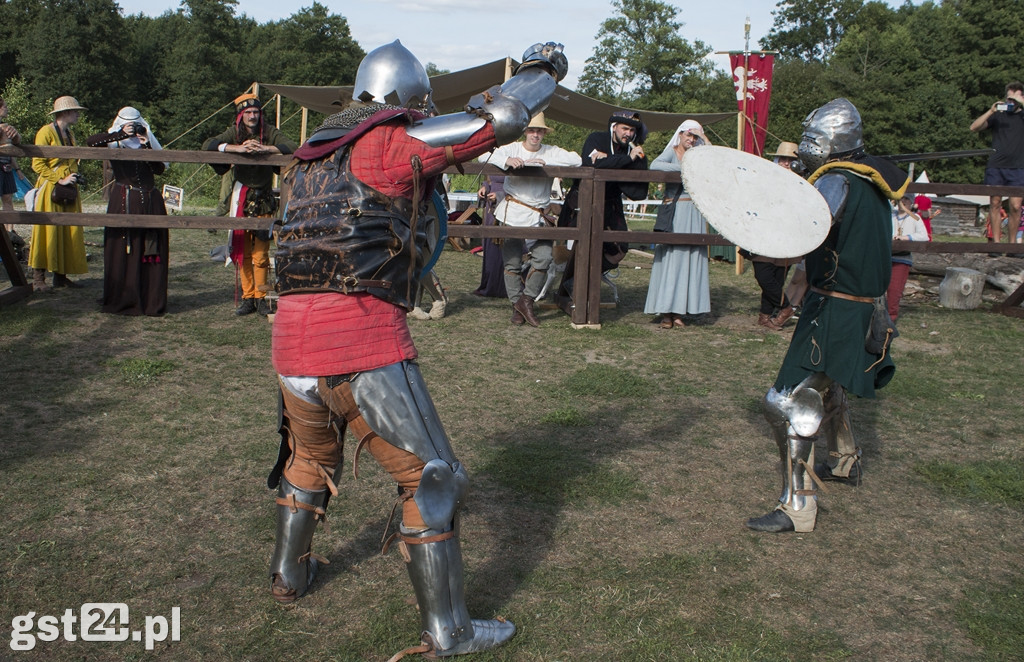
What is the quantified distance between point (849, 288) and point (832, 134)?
65 centimetres

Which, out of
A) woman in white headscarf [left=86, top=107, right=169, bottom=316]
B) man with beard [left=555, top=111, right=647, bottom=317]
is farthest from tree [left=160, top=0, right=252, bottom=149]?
man with beard [left=555, top=111, right=647, bottom=317]

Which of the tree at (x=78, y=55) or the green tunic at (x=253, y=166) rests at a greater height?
the tree at (x=78, y=55)

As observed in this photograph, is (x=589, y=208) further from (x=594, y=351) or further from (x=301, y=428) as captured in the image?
(x=301, y=428)

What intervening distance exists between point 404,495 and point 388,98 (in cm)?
124

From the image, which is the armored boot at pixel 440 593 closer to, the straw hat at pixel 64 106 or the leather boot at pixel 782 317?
the leather boot at pixel 782 317

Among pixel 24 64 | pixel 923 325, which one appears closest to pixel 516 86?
pixel 923 325

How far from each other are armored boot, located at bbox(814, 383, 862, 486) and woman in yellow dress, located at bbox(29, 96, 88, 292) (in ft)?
21.1

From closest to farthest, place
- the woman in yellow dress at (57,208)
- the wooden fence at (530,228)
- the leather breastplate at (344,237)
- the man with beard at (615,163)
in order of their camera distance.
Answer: the leather breastplate at (344,237) < the wooden fence at (530,228) < the man with beard at (615,163) < the woman in yellow dress at (57,208)

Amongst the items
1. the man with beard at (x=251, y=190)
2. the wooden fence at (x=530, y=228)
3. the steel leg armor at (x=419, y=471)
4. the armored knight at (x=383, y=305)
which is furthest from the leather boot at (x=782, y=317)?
the steel leg armor at (x=419, y=471)

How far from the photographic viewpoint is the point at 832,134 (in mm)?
3590

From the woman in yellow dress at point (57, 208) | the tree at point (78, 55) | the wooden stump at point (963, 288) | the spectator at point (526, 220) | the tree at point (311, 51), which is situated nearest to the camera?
the spectator at point (526, 220)

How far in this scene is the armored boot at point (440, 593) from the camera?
8.23ft

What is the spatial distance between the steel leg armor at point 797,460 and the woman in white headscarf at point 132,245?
5.28 m

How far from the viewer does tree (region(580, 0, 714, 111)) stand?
149ft
